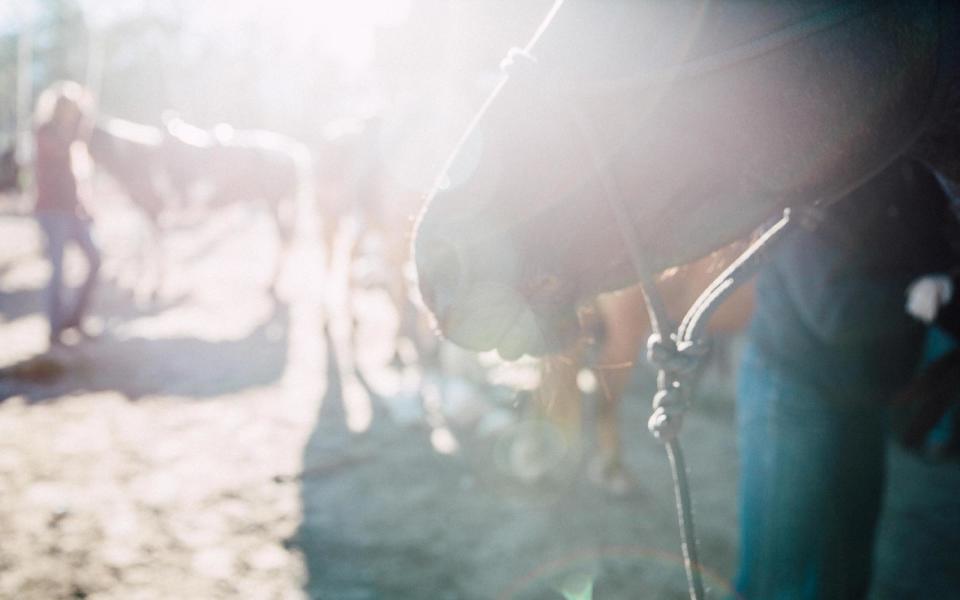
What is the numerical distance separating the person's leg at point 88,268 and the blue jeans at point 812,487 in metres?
5.65

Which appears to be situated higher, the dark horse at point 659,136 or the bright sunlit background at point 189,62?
the bright sunlit background at point 189,62

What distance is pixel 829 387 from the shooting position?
1.45 m

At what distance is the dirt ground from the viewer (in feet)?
8.45

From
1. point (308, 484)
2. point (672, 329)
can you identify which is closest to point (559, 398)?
point (672, 329)

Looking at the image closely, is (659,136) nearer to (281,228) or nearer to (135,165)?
(135,165)

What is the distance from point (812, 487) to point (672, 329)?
2.38 ft

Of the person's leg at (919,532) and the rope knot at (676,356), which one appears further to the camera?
the person's leg at (919,532)

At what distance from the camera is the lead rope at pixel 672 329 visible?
36.3 inches

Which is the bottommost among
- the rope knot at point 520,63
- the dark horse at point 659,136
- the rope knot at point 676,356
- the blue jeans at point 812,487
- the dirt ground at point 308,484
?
the dirt ground at point 308,484

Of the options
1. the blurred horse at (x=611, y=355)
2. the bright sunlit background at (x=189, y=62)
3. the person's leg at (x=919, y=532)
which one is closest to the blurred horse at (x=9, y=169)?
the bright sunlit background at (x=189, y=62)

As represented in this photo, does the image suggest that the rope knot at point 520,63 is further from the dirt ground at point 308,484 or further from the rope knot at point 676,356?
the dirt ground at point 308,484

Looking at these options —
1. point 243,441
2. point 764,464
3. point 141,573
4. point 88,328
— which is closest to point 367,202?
point 243,441

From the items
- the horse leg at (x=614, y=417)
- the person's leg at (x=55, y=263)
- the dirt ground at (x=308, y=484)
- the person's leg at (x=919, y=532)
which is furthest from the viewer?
the person's leg at (x=55, y=263)

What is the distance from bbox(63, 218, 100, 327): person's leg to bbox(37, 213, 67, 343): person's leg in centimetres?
8
